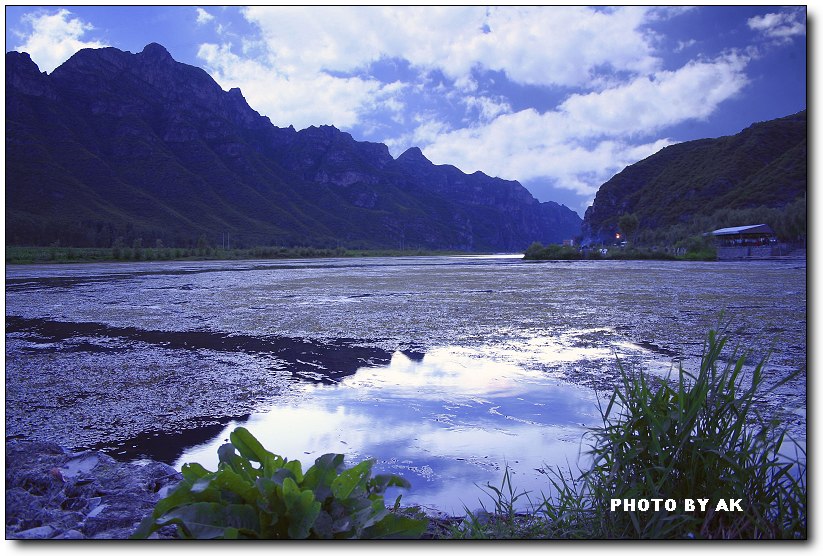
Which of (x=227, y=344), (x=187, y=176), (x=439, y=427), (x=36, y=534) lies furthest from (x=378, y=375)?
(x=187, y=176)

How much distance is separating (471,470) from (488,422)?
895mm

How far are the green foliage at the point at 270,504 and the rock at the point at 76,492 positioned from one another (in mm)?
520

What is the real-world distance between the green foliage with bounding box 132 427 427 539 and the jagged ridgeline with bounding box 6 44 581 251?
8.12 ft

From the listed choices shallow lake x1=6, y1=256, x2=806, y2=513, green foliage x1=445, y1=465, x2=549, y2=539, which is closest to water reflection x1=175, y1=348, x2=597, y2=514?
shallow lake x1=6, y1=256, x2=806, y2=513

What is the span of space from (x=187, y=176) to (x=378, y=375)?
56.0 meters

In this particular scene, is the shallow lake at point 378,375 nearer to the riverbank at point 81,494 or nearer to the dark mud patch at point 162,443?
the dark mud patch at point 162,443

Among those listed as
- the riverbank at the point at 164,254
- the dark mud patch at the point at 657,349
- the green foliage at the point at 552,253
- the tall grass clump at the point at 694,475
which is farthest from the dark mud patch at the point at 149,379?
the green foliage at the point at 552,253

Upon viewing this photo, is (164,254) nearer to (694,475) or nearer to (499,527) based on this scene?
(499,527)

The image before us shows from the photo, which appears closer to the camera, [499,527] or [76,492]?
[499,527]

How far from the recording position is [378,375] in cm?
546

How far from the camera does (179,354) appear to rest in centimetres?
647

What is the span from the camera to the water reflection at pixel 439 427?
3.02 meters

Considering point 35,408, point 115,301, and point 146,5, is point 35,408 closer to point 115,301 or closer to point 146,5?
point 146,5

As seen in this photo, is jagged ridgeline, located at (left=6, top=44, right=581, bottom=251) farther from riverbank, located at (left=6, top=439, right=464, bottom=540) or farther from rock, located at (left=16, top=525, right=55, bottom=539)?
rock, located at (left=16, top=525, right=55, bottom=539)
